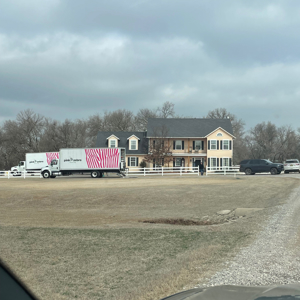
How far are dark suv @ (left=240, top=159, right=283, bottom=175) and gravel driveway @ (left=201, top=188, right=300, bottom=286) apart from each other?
104 feet

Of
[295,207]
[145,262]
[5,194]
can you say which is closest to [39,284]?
[145,262]

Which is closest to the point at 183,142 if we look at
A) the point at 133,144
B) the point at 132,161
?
the point at 133,144

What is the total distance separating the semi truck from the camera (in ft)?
139

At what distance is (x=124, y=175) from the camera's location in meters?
42.5

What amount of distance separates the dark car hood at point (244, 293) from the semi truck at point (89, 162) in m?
39.7

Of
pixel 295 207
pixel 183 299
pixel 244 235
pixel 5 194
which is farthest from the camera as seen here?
pixel 5 194

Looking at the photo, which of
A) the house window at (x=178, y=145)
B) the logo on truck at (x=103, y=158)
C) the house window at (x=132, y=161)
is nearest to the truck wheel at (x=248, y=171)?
the logo on truck at (x=103, y=158)

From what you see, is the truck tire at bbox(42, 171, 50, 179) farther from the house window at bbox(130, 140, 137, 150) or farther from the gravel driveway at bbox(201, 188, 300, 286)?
the gravel driveway at bbox(201, 188, 300, 286)

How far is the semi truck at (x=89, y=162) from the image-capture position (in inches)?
1662

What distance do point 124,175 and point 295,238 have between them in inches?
1348

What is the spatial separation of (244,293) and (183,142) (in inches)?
2142

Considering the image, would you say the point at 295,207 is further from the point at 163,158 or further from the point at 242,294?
the point at 163,158

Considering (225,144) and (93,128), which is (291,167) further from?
(93,128)

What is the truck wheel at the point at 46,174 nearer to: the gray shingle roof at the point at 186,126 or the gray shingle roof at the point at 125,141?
the gray shingle roof at the point at 125,141
